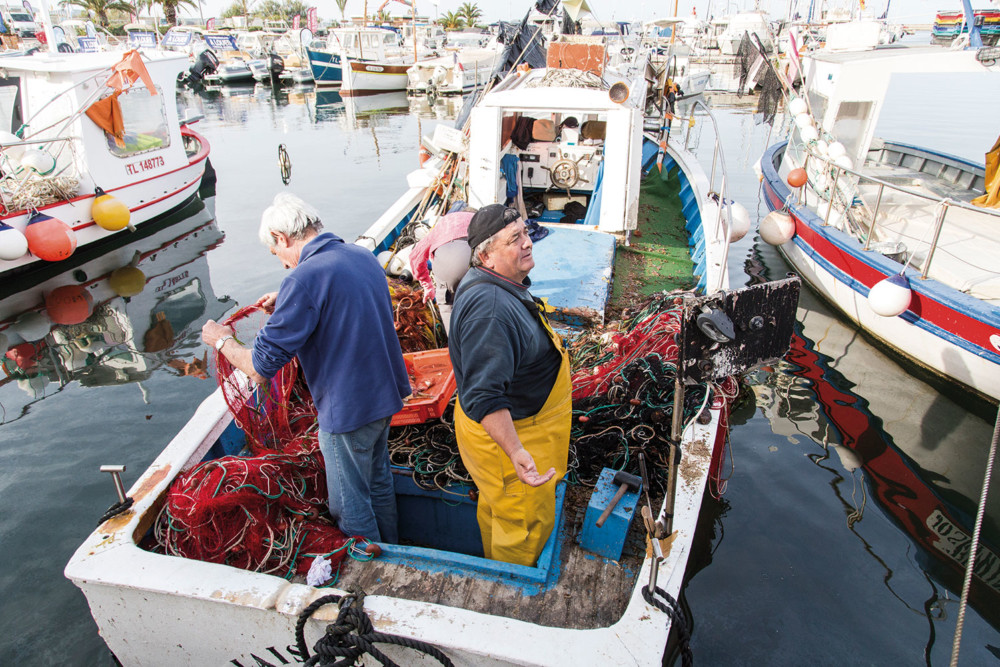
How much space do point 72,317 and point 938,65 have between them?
1245cm

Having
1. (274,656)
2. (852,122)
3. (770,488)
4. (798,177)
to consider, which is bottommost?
(770,488)

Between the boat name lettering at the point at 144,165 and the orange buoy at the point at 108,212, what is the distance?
3.53ft

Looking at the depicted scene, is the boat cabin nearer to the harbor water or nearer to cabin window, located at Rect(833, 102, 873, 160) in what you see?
the harbor water

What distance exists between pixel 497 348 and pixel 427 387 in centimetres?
193

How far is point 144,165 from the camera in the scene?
451 inches

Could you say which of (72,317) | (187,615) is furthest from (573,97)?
(72,317)

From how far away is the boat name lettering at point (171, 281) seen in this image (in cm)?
930

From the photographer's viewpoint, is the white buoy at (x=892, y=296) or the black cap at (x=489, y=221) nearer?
the black cap at (x=489, y=221)

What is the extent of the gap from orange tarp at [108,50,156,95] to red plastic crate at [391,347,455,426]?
937 cm

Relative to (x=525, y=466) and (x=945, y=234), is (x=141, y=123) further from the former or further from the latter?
(x=945, y=234)

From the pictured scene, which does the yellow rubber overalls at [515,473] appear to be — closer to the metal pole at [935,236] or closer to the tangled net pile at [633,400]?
the tangled net pile at [633,400]

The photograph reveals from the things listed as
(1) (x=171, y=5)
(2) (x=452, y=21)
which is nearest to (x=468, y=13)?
(2) (x=452, y=21)

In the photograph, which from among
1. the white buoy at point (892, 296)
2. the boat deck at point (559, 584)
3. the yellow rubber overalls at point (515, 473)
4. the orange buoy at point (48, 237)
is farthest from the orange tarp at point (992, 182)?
the orange buoy at point (48, 237)

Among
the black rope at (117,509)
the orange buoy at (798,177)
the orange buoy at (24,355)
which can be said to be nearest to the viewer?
the black rope at (117,509)
